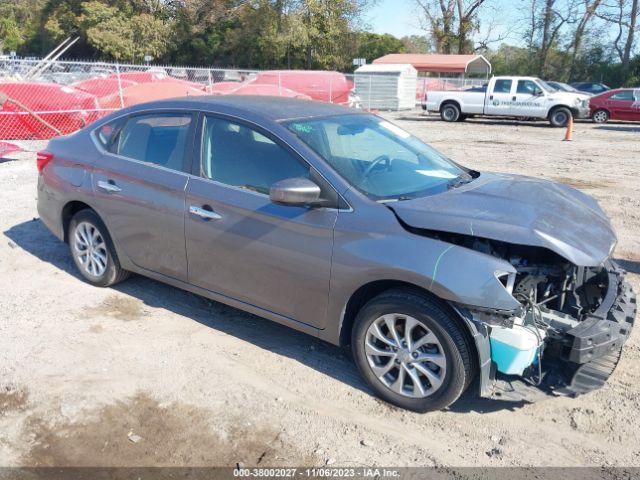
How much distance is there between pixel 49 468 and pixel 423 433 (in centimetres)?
197

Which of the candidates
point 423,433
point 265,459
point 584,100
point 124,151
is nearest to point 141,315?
point 124,151

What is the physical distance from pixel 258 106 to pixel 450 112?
2089cm

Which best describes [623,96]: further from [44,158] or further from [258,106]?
[44,158]

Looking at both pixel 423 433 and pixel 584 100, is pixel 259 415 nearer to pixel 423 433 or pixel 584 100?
pixel 423 433

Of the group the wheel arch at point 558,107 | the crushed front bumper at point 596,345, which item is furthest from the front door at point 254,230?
the wheel arch at point 558,107

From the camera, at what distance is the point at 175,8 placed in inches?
2005

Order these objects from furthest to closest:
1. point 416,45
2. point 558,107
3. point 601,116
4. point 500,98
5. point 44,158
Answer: point 416,45, point 601,116, point 500,98, point 558,107, point 44,158

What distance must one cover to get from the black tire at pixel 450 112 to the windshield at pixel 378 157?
65.8 feet

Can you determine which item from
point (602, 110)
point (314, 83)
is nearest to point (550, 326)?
point (314, 83)

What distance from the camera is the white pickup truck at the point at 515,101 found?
21.8 metres

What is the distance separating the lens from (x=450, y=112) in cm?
2395

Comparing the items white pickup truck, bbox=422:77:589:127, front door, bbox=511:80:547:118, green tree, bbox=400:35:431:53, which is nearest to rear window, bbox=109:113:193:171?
white pickup truck, bbox=422:77:589:127

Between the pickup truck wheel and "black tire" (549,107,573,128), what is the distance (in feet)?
7.29

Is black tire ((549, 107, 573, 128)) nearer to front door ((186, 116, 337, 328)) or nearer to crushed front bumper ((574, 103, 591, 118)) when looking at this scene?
crushed front bumper ((574, 103, 591, 118))
